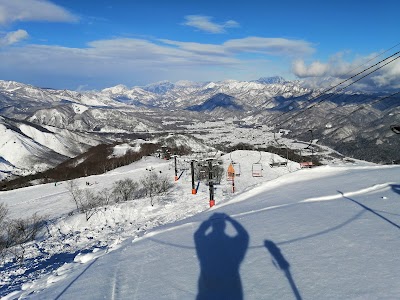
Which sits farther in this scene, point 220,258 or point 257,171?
point 257,171

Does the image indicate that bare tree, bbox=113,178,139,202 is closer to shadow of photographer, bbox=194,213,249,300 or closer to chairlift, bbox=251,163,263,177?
chairlift, bbox=251,163,263,177

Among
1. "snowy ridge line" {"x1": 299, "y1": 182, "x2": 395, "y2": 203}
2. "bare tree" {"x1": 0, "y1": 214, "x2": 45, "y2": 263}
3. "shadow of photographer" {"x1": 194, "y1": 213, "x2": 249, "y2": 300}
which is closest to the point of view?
Result: "shadow of photographer" {"x1": 194, "y1": 213, "x2": 249, "y2": 300}

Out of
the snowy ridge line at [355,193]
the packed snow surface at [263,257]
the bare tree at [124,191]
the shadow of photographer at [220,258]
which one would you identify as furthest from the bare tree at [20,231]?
the snowy ridge line at [355,193]

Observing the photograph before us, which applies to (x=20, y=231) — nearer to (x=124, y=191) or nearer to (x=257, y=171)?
(x=124, y=191)

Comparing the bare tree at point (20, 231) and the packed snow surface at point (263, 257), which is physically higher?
the packed snow surface at point (263, 257)

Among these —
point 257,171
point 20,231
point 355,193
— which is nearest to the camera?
point 355,193

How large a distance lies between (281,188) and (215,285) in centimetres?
1609

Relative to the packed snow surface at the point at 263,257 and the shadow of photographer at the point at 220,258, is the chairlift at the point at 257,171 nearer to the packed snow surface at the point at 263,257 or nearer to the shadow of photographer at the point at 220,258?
the packed snow surface at the point at 263,257

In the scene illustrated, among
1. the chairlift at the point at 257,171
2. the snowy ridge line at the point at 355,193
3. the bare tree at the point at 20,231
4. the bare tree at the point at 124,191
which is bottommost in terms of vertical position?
the bare tree at the point at 20,231

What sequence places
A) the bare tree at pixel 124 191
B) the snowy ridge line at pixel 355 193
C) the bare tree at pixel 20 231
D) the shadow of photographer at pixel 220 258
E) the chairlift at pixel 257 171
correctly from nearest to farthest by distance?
1. the shadow of photographer at pixel 220 258
2. the snowy ridge line at pixel 355 193
3. the bare tree at pixel 20 231
4. the bare tree at pixel 124 191
5. the chairlift at pixel 257 171

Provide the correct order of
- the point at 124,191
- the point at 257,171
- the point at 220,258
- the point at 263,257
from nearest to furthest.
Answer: the point at 263,257 < the point at 220,258 < the point at 124,191 < the point at 257,171

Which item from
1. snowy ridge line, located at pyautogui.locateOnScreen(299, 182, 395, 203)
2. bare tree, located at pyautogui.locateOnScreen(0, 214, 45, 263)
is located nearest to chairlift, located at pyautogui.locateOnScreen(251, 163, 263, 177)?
bare tree, located at pyautogui.locateOnScreen(0, 214, 45, 263)

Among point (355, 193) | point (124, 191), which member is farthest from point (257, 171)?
point (355, 193)

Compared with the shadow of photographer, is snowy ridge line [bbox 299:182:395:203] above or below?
above
